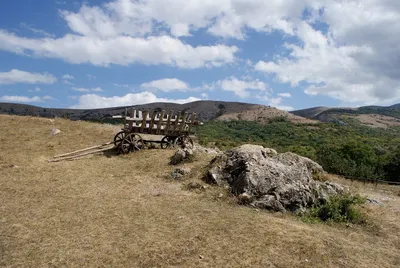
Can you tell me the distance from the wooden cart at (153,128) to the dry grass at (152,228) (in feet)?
10.3

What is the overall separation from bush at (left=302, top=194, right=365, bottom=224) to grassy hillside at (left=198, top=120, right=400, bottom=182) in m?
17.2

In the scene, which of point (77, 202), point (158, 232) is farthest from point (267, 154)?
point (77, 202)

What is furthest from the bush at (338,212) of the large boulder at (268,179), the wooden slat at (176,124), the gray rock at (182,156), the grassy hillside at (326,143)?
the grassy hillside at (326,143)

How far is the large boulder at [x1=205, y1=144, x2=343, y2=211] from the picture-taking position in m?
11.8

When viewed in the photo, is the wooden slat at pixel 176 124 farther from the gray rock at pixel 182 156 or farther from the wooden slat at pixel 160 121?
the gray rock at pixel 182 156

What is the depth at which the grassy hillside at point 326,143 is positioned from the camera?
41269 mm

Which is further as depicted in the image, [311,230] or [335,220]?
[335,220]

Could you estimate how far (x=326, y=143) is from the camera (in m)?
99.1

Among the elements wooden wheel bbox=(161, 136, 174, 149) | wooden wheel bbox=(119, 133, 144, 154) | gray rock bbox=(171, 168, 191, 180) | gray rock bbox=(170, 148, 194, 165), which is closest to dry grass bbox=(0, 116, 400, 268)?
gray rock bbox=(171, 168, 191, 180)

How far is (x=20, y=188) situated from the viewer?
41.9ft

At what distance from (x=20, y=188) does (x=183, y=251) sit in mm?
7734

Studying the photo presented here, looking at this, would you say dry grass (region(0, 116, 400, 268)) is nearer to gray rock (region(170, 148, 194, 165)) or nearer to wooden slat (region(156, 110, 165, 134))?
gray rock (region(170, 148, 194, 165))

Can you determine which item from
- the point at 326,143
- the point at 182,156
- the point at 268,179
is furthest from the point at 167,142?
the point at 326,143

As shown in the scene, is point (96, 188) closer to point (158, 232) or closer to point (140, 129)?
point (158, 232)
